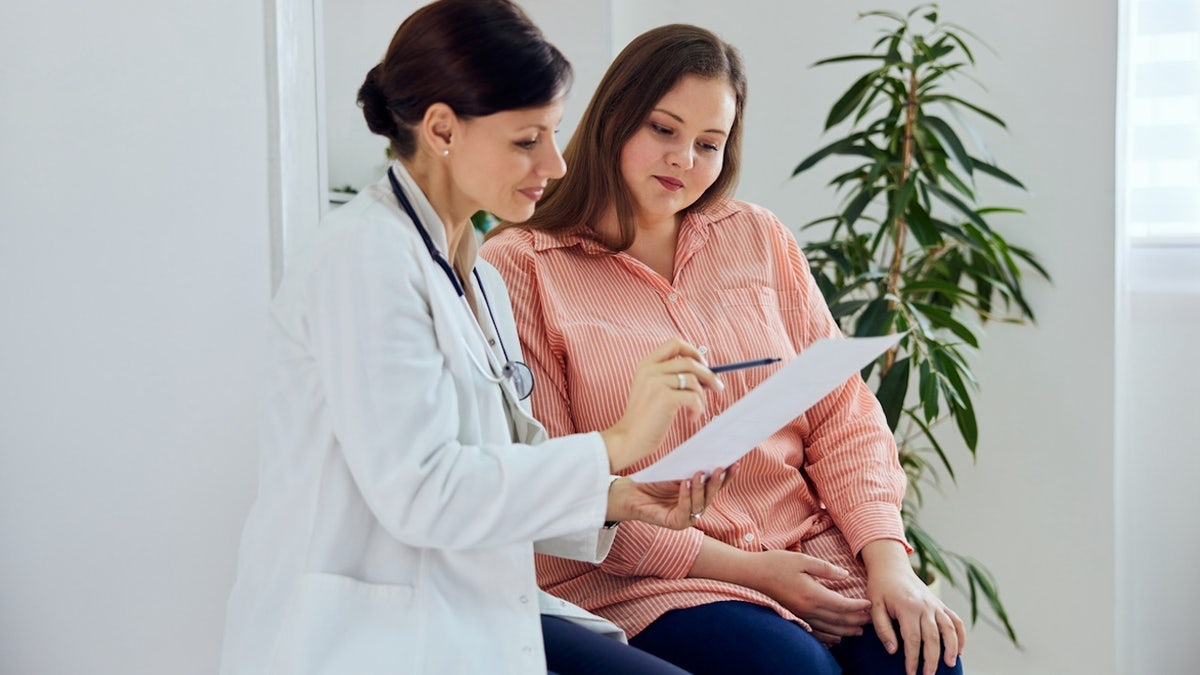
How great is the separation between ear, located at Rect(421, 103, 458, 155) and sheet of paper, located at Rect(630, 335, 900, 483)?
0.39 m

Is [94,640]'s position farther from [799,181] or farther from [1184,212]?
[1184,212]

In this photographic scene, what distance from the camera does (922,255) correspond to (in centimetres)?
274

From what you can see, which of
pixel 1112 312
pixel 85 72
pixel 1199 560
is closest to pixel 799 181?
pixel 1112 312

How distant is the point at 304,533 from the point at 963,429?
1508 millimetres

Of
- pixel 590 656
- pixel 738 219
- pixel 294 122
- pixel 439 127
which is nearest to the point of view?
pixel 439 127

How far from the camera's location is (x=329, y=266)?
1074mm

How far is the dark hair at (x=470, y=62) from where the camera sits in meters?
Result: 1.11

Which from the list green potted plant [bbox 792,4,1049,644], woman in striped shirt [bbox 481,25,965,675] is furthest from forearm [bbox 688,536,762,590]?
green potted plant [bbox 792,4,1049,644]

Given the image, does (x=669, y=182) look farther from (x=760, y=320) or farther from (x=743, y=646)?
(x=743, y=646)

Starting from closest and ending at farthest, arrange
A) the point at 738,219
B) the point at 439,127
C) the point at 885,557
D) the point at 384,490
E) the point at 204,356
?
the point at 384,490 < the point at 439,127 < the point at 885,557 < the point at 738,219 < the point at 204,356

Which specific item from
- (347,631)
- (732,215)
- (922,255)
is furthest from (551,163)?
(922,255)

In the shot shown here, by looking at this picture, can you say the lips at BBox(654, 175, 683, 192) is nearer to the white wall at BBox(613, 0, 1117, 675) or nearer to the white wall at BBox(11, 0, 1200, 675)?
the white wall at BBox(11, 0, 1200, 675)

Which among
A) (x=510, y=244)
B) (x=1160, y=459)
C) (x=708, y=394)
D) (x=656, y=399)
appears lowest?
(x=1160, y=459)

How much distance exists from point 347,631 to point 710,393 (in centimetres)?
69
